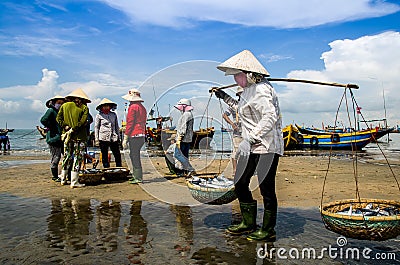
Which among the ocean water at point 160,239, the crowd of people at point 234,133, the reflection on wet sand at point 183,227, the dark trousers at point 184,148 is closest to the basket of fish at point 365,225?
the ocean water at point 160,239

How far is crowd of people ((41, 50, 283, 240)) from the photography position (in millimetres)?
4254

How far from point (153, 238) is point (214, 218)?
1.26 metres

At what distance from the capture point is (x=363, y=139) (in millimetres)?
27344

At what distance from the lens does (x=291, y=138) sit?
91.1 feet

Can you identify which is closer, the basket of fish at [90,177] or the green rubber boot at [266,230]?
the green rubber boot at [266,230]

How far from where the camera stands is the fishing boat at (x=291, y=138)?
27.6 meters

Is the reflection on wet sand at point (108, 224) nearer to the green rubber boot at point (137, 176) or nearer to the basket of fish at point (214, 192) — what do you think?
the basket of fish at point (214, 192)

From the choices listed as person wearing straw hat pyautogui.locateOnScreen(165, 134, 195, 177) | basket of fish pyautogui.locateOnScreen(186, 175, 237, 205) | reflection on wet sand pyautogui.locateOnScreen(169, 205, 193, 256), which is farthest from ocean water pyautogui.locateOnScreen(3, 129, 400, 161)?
basket of fish pyautogui.locateOnScreen(186, 175, 237, 205)

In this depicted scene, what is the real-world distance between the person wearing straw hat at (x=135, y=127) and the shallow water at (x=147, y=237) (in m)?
2.38

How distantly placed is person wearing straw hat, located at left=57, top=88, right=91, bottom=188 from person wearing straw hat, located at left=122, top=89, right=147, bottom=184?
37.8 inches

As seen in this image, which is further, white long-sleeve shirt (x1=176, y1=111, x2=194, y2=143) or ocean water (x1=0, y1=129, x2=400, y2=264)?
white long-sleeve shirt (x1=176, y1=111, x2=194, y2=143)

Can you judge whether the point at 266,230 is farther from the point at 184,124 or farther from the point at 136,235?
the point at 184,124

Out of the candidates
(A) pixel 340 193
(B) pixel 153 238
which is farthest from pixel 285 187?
(B) pixel 153 238

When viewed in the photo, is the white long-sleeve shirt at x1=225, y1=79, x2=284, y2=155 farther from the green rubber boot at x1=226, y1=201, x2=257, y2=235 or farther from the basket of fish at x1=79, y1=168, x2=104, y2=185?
the basket of fish at x1=79, y1=168, x2=104, y2=185
